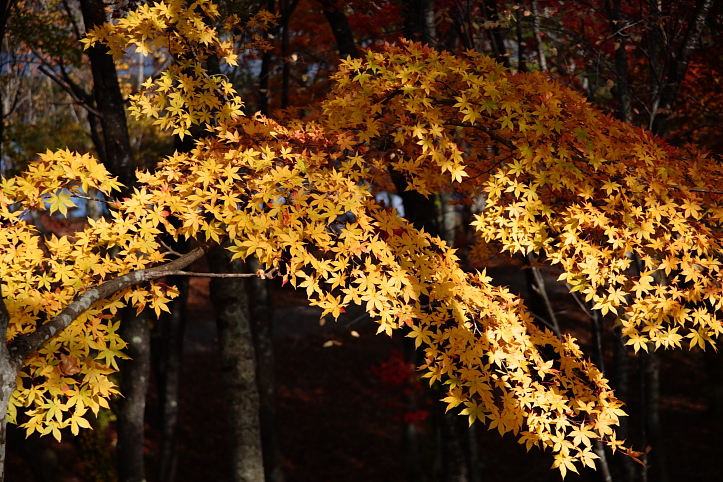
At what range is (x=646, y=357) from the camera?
7051mm

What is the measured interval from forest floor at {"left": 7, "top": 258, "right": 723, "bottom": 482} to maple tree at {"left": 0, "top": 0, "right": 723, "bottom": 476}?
591 centimetres

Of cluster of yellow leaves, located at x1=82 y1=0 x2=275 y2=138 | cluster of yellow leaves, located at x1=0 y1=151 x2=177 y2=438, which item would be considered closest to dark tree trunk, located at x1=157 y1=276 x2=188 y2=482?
cluster of yellow leaves, located at x1=82 y1=0 x2=275 y2=138

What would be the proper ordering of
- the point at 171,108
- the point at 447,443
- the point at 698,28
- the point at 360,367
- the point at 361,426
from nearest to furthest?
1. the point at 171,108
2. the point at 698,28
3. the point at 447,443
4. the point at 361,426
5. the point at 360,367

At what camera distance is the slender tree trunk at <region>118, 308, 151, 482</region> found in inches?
244

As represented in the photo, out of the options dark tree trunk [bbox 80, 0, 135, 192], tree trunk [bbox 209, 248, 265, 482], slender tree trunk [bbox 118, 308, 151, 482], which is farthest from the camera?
slender tree trunk [bbox 118, 308, 151, 482]

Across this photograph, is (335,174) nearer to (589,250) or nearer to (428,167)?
(428,167)

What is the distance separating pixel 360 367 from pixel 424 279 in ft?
39.6

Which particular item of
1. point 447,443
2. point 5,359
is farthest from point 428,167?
point 447,443

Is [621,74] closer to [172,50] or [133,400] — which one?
[172,50]

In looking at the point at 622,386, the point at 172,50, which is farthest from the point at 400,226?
the point at 622,386

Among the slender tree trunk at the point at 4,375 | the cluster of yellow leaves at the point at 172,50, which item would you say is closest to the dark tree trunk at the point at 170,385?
the cluster of yellow leaves at the point at 172,50

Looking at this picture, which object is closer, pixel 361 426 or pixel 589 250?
pixel 589 250

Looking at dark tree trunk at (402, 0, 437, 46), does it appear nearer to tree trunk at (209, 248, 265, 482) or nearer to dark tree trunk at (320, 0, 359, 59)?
dark tree trunk at (320, 0, 359, 59)

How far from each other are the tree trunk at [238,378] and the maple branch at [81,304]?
2.48m
